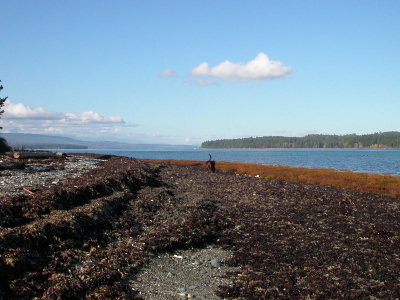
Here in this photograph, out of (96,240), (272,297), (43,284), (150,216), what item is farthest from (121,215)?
(272,297)

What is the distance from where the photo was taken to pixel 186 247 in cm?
1228

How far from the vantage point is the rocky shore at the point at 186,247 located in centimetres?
895

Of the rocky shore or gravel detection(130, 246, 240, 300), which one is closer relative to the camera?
gravel detection(130, 246, 240, 300)

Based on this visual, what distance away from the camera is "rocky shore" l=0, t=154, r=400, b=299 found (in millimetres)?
8953

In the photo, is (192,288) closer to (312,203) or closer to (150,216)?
(150,216)

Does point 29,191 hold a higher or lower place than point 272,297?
higher

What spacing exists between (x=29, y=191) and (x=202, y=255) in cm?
932

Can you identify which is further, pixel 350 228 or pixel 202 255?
pixel 350 228

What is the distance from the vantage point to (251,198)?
2128 centimetres

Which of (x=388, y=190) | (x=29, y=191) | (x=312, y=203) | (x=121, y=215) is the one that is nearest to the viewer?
(x=121, y=215)

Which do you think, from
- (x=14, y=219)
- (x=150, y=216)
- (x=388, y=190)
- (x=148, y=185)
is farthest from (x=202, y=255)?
(x=388, y=190)

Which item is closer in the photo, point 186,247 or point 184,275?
point 184,275

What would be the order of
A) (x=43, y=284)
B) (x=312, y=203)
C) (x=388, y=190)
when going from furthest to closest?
(x=388, y=190) < (x=312, y=203) < (x=43, y=284)

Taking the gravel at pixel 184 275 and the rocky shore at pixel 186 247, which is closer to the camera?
the gravel at pixel 184 275
